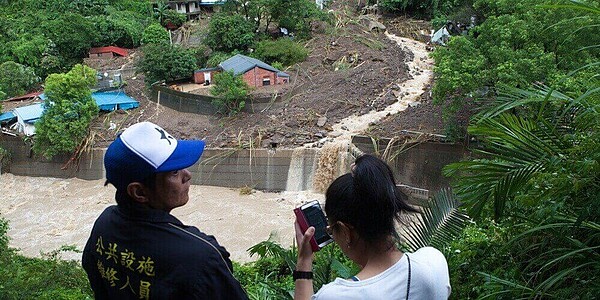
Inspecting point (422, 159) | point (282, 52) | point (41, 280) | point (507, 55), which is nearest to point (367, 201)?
point (41, 280)

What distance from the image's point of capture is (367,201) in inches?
61.6

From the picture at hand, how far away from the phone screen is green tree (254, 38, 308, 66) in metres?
18.1

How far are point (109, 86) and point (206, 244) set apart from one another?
19.5m

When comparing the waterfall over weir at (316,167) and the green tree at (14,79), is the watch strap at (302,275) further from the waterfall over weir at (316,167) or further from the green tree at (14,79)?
the green tree at (14,79)

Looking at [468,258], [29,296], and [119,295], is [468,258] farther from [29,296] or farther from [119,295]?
[29,296]

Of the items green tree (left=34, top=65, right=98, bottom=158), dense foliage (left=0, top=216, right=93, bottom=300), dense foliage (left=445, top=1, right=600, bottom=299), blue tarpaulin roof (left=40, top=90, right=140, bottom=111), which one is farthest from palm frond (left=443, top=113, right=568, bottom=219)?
blue tarpaulin roof (left=40, top=90, right=140, bottom=111)

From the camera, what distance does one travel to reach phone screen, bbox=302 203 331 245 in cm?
175

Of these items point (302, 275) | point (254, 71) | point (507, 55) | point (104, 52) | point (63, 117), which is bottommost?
point (104, 52)

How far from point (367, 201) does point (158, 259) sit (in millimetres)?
603

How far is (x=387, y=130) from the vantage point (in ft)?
47.1

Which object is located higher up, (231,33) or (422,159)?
(231,33)

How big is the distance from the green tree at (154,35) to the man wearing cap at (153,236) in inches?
895

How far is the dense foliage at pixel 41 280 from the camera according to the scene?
5.56 metres

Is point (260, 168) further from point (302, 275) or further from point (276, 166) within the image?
point (302, 275)
